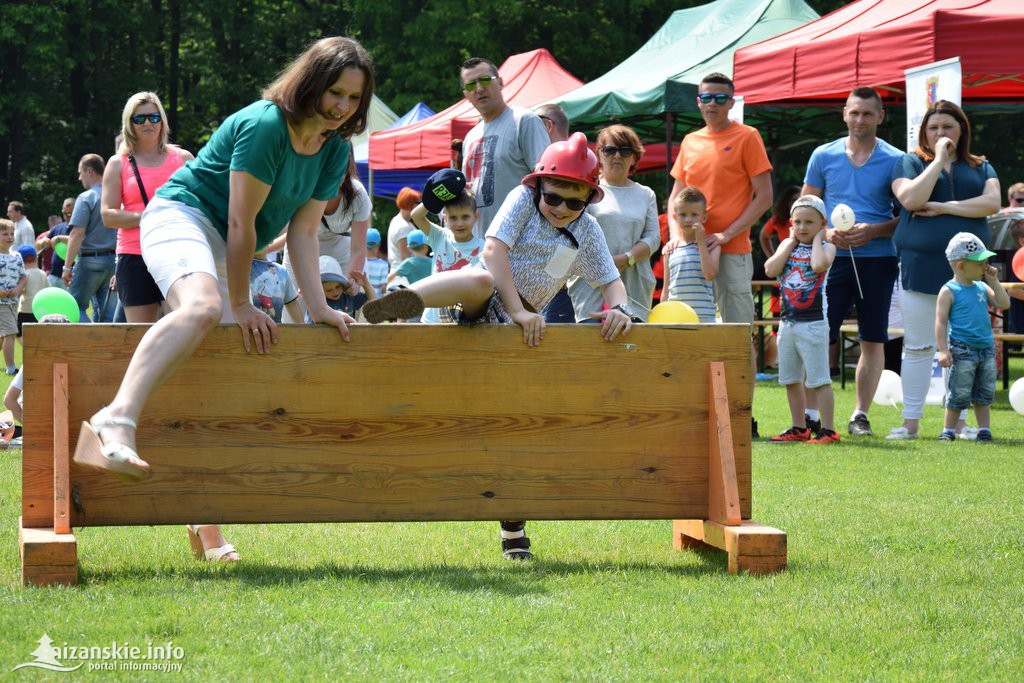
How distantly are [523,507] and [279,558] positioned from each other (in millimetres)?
1001

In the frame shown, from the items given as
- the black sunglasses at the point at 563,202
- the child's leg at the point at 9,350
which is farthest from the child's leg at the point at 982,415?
the child's leg at the point at 9,350

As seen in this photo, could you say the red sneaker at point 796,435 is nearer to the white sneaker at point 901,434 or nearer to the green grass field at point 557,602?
the white sneaker at point 901,434

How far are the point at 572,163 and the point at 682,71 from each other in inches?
443

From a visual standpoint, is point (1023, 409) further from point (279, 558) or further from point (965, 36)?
point (279, 558)

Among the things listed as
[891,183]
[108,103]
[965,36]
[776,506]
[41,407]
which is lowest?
[776,506]

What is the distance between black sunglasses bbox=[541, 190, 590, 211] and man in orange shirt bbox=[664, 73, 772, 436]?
3.60 m

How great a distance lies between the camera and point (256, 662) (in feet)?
11.5

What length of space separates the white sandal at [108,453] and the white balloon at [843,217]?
6.13 metres

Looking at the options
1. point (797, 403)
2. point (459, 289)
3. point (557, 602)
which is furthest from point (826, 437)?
point (557, 602)

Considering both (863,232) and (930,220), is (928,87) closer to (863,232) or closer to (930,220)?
(930,220)

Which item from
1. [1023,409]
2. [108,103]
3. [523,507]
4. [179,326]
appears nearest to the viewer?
[179,326]

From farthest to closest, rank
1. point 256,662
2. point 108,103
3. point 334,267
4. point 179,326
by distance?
point 108,103 < point 334,267 < point 179,326 < point 256,662

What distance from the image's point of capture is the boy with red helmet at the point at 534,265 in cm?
486

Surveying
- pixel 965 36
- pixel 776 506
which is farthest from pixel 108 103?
pixel 776 506
